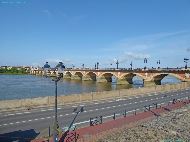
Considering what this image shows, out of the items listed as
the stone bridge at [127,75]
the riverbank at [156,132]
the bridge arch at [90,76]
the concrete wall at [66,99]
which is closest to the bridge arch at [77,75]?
the stone bridge at [127,75]

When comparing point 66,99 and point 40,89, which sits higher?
point 66,99

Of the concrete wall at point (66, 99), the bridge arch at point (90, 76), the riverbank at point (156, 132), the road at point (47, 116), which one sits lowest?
the riverbank at point (156, 132)

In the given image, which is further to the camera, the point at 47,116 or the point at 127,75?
the point at 127,75

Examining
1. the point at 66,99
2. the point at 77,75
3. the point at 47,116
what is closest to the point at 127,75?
the point at 77,75

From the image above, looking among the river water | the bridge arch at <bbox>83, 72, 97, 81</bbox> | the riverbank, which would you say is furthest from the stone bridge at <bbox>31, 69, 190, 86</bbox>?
the riverbank

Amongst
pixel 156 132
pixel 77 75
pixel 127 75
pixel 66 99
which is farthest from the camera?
pixel 77 75

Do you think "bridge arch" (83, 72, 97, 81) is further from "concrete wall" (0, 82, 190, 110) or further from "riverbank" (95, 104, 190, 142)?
"riverbank" (95, 104, 190, 142)

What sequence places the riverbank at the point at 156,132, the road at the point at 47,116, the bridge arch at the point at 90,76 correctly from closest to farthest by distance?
the riverbank at the point at 156,132, the road at the point at 47,116, the bridge arch at the point at 90,76

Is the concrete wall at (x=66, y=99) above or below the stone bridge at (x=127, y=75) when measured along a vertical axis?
below

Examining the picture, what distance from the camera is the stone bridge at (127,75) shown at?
375 feet

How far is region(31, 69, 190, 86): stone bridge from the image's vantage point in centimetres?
11427

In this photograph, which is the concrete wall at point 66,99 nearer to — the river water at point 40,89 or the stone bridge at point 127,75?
the river water at point 40,89

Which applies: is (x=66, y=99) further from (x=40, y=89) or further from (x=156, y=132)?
(x=40, y=89)

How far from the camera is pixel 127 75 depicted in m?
136
